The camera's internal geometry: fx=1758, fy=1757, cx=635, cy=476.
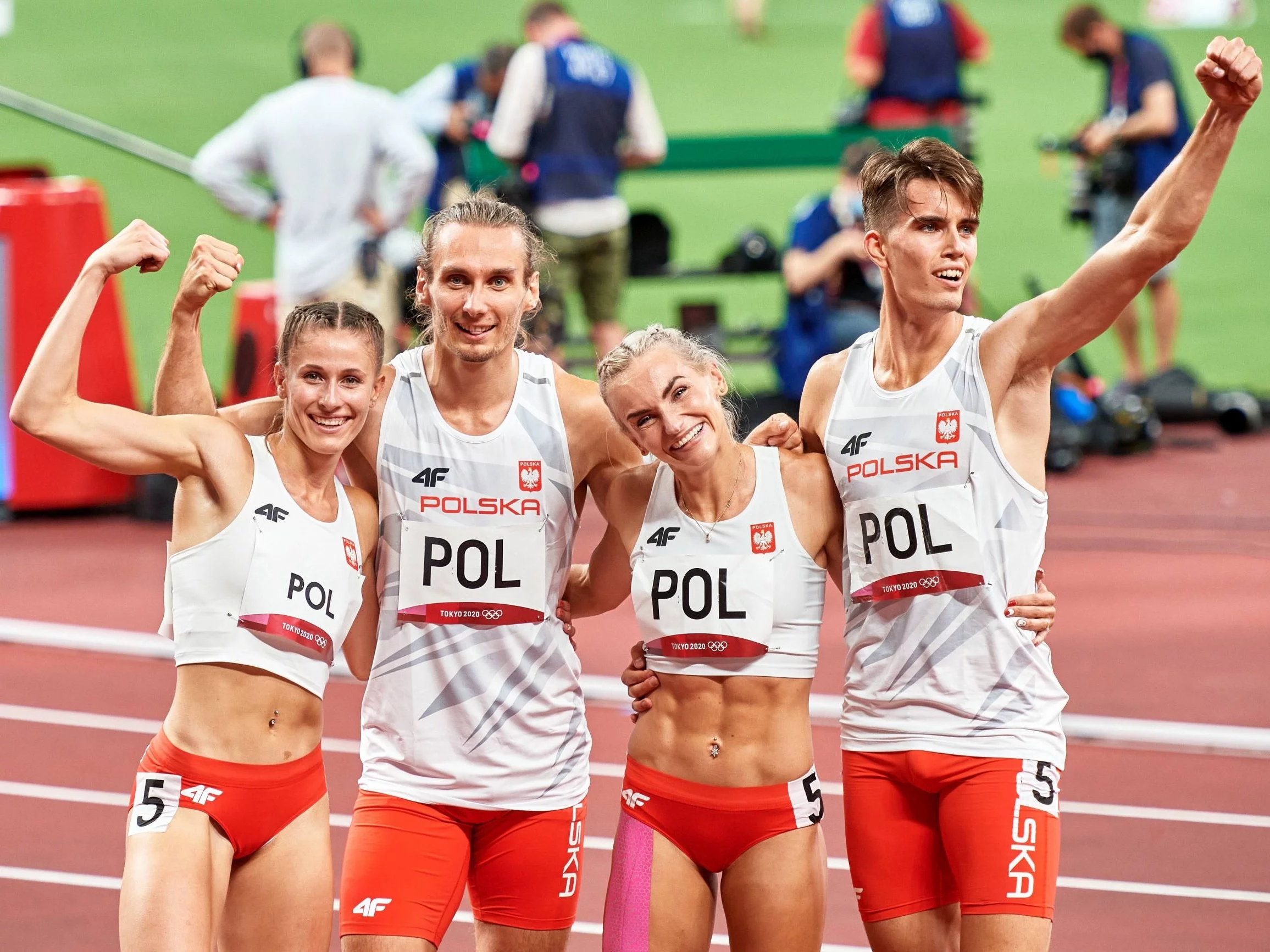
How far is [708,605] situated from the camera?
151 inches

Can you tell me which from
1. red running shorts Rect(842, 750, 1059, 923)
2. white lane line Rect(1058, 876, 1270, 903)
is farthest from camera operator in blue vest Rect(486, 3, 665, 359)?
red running shorts Rect(842, 750, 1059, 923)

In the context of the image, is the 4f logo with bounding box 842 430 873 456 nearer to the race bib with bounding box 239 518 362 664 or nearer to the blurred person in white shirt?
the race bib with bounding box 239 518 362 664

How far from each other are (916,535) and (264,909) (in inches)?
63.7

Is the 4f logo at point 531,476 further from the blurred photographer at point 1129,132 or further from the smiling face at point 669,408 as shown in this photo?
the blurred photographer at point 1129,132

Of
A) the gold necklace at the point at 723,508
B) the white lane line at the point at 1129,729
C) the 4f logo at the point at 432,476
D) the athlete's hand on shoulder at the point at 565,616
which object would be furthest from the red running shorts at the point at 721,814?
the white lane line at the point at 1129,729

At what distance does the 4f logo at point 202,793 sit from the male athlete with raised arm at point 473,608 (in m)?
0.35

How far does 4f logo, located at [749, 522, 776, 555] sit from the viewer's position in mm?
3889

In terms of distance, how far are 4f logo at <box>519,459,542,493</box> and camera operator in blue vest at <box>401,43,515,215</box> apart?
9.23 metres

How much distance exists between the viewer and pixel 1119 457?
11930 millimetres

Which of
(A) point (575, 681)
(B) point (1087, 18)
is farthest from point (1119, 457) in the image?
(A) point (575, 681)

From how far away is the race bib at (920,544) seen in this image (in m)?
3.77

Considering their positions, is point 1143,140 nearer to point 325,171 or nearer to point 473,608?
point 325,171

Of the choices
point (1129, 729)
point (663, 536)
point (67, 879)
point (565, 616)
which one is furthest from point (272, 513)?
point (1129, 729)

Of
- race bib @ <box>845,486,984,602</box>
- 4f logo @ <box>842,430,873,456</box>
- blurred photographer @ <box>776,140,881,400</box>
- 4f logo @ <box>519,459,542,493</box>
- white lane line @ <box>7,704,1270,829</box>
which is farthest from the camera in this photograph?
blurred photographer @ <box>776,140,881,400</box>
